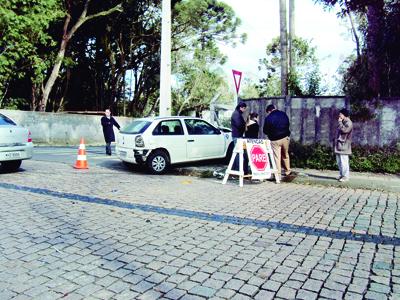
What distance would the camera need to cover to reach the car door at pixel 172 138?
10409mm

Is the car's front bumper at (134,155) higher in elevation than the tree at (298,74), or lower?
lower

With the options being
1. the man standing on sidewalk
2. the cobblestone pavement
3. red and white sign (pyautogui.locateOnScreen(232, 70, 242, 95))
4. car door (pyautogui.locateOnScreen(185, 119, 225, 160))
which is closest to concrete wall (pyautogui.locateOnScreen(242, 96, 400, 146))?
car door (pyautogui.locateOnScreen(185, 119, 225, 160))

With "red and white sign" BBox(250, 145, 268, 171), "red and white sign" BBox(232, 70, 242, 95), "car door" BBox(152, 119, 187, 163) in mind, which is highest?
"red and white sign" BBox(232, 70, 242, 95)

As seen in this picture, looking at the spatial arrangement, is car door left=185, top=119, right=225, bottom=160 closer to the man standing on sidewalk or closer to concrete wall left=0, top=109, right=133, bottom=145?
the man standing on sidewalk

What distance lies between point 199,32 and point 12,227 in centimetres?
2912

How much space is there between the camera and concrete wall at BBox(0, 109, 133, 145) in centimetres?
2020

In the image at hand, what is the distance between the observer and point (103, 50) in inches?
1136

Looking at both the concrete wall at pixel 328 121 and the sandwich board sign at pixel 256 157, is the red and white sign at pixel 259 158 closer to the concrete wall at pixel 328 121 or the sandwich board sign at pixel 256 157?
the sandwich board sign at pixel 256 157

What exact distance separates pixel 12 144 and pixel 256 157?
6049mm

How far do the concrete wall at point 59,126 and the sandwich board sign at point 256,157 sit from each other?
14.6 meters

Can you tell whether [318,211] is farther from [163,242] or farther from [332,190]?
[163,242]

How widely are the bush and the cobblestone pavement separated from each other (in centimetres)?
266

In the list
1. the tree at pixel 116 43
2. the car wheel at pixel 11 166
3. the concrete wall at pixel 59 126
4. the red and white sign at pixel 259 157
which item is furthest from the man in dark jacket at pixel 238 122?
the tree at pixel 116 43

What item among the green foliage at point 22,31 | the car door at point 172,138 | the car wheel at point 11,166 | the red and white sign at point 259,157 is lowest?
the car wheel at point 11,166
